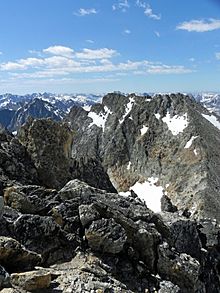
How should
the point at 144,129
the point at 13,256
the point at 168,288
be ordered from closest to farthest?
1. the point at 13,256
2. the point at 168,288
3. the point at 144,129

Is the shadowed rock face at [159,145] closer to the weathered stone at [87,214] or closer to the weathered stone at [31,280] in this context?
the weathered stone at [87,214]

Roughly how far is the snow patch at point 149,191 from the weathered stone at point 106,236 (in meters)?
96.9

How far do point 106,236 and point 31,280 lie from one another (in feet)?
19.7

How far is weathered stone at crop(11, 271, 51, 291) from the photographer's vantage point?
14977mm

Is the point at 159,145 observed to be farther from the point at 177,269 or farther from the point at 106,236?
the point at 106,236

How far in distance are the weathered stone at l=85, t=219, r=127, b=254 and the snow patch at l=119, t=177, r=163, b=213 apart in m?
96.9

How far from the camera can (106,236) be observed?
67.5 feet

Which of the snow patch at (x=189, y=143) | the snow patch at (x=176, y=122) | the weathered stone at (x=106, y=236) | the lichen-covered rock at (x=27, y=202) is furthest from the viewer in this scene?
the snow patch at (x=176, y=122)

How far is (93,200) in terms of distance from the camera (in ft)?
76.8

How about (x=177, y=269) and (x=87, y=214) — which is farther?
(x=177, y=269)

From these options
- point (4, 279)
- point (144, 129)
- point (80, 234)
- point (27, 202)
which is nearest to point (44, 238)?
point (80, 234)

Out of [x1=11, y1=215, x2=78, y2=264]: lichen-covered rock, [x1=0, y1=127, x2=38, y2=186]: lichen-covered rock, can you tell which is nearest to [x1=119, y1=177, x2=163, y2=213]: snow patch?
[x1=0, y1=127, x2=38, y2=186]: lichen-covered rock

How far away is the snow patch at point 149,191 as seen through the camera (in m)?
122

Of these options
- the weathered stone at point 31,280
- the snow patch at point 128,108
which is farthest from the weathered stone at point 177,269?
the snow patch at point 128,108
